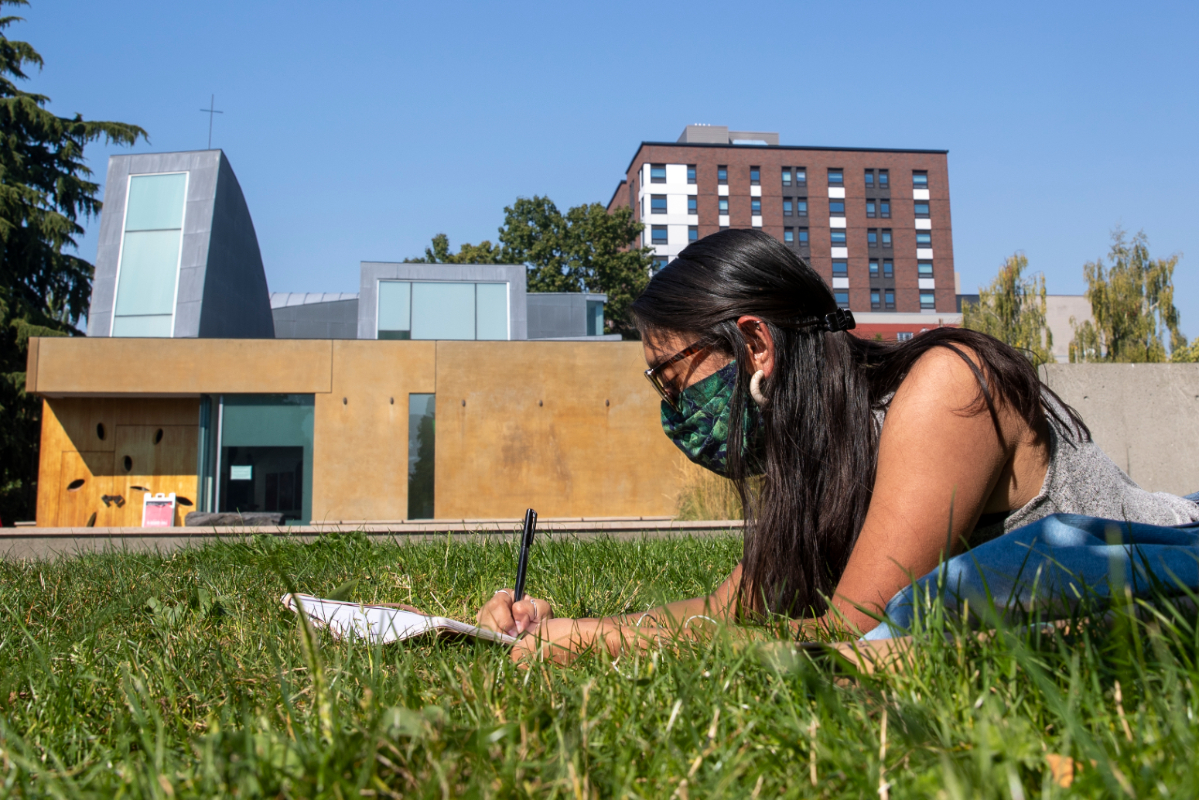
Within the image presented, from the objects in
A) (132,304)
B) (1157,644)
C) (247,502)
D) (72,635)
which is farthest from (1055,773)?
(132,304)

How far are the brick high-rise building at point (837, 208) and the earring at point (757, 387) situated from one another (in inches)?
2808

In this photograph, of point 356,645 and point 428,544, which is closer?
point 356,645

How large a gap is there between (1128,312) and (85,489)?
42.5 meters

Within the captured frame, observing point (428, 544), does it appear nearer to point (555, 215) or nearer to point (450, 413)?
point (450, 413)

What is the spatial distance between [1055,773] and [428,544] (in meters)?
4.34

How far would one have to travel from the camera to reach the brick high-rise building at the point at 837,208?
73000mm

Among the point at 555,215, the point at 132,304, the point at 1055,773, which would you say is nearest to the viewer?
the point at 1055,773

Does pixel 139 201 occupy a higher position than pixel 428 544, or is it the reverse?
pixel 139 201

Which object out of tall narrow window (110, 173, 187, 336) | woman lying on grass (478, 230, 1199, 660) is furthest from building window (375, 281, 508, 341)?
woman lying on grass (478, 230, 1199, 660)

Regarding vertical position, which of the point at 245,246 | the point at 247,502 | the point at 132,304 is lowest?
the point at 247,502

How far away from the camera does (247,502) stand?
67.5 ft

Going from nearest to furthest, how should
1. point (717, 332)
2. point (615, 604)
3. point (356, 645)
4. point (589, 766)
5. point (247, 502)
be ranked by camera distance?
point (589, 766) → point (356, 645) → point (717, 332) → point (615, 604) → point (247, 502)

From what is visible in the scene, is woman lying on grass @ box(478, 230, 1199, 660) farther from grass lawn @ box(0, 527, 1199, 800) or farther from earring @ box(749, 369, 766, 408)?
grass lawn @ box(0, 527, 1199, 800)

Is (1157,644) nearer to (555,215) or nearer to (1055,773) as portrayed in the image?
(1055,773)
